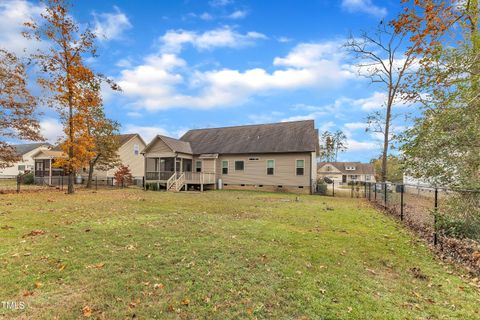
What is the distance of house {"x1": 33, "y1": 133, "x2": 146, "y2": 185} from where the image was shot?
90.7ft

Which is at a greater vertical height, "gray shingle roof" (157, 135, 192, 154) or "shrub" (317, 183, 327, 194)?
"gray shingle roof" (157, 135, 192, 154)

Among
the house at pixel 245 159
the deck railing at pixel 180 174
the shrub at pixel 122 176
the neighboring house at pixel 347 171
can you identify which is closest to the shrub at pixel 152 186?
the house at pixel 245 159

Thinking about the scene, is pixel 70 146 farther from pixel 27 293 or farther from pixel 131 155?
pixel 27 293

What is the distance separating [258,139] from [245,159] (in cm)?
241

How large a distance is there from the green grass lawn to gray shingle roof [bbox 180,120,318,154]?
1583 cm

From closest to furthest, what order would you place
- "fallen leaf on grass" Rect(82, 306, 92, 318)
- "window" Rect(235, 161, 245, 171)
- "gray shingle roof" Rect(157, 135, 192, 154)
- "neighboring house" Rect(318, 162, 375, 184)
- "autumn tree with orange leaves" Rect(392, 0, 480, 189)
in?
"fallen leaf on grass" Rect(82, 306, 92, 318) → "autumn tree with orange leaves" Rect(392, 0, 480, 189) → "gray shingle roof" Rect(157, 135, 192, 154) → "window" Rect(235, 161, 245, 171) → "neighboring house" Rect(318, 162, 375, 184)

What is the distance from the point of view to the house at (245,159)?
2205 centimetres

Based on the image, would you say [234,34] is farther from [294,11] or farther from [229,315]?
[229,315]

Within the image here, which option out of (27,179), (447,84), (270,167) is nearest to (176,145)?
(270,167)

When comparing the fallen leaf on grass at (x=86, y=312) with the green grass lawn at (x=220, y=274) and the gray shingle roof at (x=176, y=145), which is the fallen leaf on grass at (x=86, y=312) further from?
the gray shingle roof at (x=176, y=145)

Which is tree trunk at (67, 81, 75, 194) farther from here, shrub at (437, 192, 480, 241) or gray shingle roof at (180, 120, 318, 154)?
shrub at (437, 192, 480, 241)

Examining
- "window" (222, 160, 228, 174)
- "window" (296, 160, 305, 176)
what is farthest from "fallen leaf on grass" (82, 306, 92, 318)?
"window" (222, 160, 228, 174)

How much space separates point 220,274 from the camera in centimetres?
414

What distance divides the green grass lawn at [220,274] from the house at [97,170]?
72.4 feet
